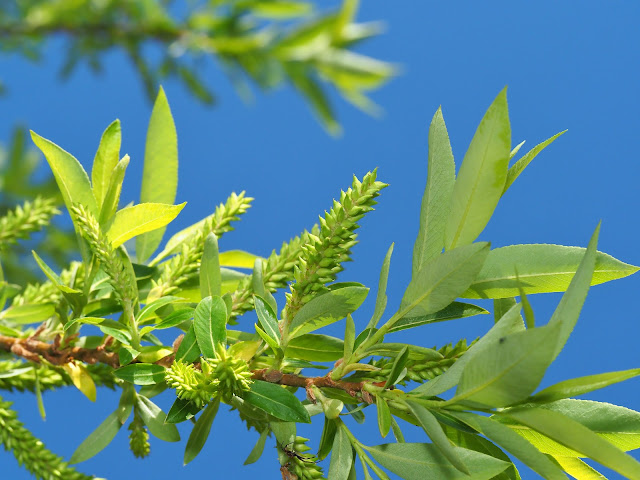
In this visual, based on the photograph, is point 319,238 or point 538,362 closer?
point 538,362

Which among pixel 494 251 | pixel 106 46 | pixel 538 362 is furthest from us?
pixel 106 46

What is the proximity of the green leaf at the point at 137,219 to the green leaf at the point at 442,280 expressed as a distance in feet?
0.69

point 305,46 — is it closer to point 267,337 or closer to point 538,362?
point 267,337

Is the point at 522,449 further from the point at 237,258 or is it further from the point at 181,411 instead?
the point at 237,258

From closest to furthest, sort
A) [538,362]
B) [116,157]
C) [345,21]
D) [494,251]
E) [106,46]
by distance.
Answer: [538,362]
[494,251]
[116,157]
[345,21]
[106,46]

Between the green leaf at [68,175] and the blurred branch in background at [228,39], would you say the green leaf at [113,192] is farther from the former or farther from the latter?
the blurred branch in background at [228,39]

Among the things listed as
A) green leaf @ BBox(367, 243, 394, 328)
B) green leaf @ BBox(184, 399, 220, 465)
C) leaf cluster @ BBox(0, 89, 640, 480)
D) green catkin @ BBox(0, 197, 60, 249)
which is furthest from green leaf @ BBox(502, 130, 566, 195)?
green catkin @ BBox(0, 197, 60, 249)

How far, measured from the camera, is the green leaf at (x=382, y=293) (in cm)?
49

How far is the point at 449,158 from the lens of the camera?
48 cm

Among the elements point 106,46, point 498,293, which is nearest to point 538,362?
point 498,293

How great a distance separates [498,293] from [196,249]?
0.30 meters

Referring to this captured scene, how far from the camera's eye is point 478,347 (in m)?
0.45

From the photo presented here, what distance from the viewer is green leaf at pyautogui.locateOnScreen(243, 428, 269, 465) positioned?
0.56 meters

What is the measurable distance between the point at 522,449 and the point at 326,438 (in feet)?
0.54
